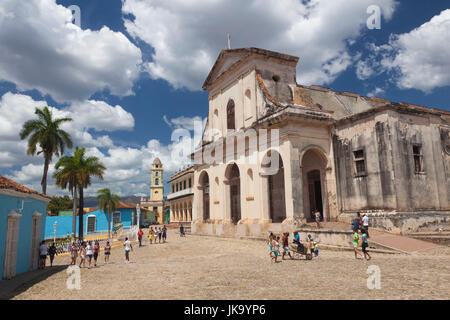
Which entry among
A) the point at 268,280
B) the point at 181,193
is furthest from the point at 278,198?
the point at 181,193

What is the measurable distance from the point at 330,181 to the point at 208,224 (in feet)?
39.6

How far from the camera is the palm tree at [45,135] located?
28.8m

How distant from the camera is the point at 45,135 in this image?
29000 mm

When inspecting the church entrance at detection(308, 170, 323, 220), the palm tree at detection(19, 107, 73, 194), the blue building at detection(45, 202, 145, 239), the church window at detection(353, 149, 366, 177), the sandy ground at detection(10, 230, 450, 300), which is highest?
the palm tree at detection(19, 107, 73, 194)

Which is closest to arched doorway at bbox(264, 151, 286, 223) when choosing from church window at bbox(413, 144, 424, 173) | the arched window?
the arched window

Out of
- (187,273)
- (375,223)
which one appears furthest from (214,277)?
(375,223)

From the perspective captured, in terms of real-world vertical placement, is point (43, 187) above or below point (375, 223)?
above

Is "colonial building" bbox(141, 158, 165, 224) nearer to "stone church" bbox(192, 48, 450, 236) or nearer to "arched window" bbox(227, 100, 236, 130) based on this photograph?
"stone church" bbox(192, 48, 450, 236)

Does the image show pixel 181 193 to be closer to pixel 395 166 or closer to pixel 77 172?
pixel 77 172

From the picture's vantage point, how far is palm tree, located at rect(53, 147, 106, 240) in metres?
29.3

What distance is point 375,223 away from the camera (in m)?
16.4

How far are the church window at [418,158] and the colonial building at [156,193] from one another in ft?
197

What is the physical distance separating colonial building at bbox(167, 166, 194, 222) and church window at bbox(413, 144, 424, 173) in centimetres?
3323
